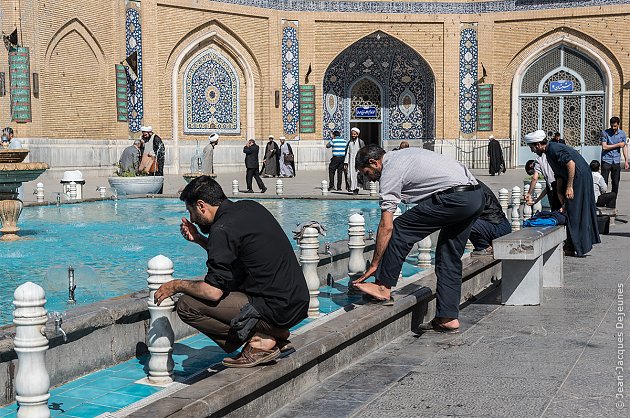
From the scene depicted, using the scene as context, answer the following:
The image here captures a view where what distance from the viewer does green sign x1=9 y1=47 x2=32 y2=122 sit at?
17.1 meters

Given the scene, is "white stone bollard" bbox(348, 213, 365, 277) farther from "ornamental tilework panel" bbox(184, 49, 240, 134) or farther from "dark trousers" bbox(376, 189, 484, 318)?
"ornamental tilework panel" bbox(184, 49, 240, 134)

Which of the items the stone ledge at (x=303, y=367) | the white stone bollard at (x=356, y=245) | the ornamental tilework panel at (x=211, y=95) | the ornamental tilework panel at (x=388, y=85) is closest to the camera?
the stone ledge at (x=303, y=367)

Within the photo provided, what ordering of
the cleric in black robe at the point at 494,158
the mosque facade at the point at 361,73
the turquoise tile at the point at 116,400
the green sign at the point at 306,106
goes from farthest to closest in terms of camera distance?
1. the green sign at the point at 306,106
2. the cleric in black robe at the point at 494,158
3. the mosque facade at the point at 361,73
4. the turquoise tile at the point at 116,400

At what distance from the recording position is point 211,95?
72.5ft

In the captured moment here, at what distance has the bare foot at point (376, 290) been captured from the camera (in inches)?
182

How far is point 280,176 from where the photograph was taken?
2158cm

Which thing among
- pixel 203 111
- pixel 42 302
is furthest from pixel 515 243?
pixel 203 111

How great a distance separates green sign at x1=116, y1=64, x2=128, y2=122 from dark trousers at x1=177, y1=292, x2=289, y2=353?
16590 millimetres

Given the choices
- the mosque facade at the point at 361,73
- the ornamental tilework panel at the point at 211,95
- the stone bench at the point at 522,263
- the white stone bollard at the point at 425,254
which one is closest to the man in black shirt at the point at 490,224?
the white stone bollard at the point at 425,254

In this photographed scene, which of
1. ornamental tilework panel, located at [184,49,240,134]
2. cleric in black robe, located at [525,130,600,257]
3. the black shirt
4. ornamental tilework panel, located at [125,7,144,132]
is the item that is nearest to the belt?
the black shirt

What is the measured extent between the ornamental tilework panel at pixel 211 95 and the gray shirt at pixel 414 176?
56.8 ft

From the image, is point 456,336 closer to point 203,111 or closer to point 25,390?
point 25,390

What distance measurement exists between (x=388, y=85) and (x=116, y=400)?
22.0 m

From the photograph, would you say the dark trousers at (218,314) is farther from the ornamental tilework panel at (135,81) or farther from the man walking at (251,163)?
the ornamental tilework panel at (135,81)
